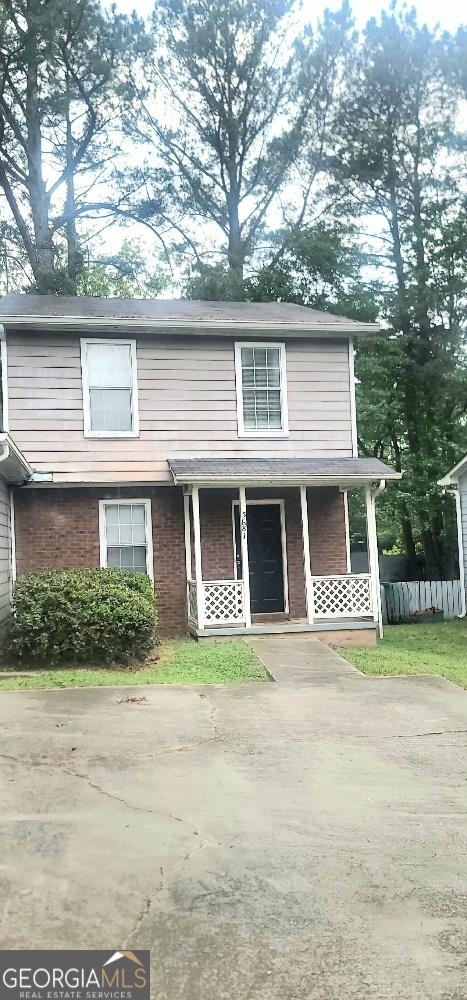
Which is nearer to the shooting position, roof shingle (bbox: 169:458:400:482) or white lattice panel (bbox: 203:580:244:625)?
roof shingle (bbox: 169:458:400:482)

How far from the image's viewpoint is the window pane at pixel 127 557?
1396cm

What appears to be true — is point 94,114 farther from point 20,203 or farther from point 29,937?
point 29,937

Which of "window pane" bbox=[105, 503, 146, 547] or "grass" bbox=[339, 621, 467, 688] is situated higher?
"window pane" bbox=[105, 503, 146, 547]

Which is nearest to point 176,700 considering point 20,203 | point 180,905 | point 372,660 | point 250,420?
point 372,660

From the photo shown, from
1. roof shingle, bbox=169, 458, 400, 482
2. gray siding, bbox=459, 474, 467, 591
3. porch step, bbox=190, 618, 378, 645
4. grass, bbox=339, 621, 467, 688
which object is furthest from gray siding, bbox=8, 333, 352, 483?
gray siding, bbox=459, 474, 467, 591

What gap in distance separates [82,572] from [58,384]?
139 inches

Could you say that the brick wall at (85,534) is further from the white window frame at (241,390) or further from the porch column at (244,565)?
the white window frame at (241,390)

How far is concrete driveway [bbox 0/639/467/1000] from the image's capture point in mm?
3426

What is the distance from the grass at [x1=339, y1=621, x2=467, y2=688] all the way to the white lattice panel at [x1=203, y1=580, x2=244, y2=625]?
184 cm

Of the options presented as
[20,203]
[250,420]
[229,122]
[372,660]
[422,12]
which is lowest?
[372,660]

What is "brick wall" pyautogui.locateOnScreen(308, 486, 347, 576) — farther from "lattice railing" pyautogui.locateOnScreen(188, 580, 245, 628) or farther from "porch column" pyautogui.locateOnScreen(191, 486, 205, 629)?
→ "porch column" pyautogui.locateOnScreen(191, 486, 205, 629)

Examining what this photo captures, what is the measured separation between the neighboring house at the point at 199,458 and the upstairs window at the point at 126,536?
2 cm

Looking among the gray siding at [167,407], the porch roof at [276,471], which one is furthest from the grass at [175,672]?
the gray siding at [167,407]

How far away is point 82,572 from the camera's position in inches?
475
